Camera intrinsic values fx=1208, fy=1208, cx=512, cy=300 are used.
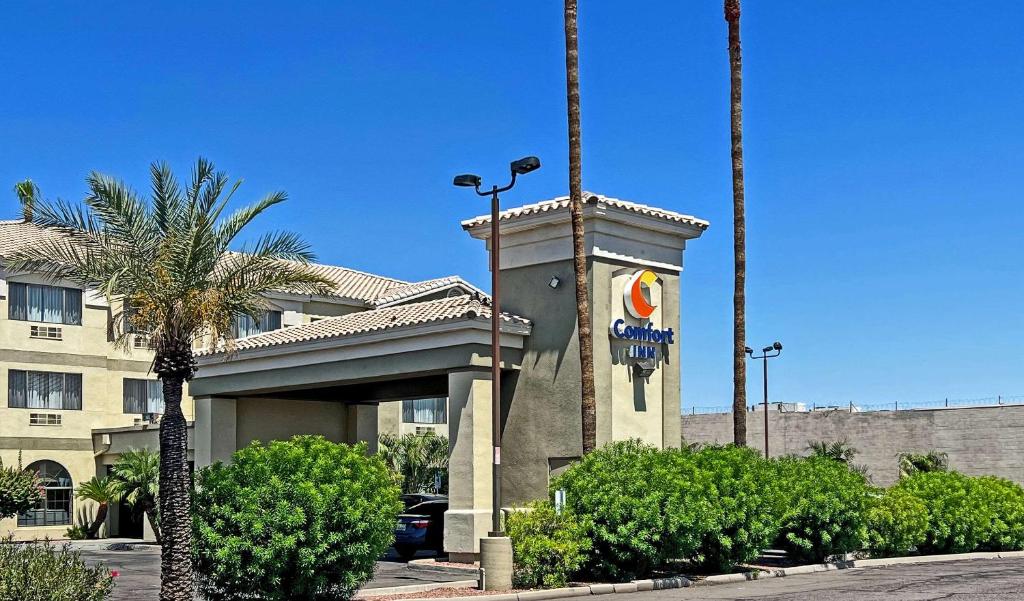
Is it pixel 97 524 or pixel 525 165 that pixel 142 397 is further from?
pixel 525 165

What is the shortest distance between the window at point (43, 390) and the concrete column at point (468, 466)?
24.4 metres

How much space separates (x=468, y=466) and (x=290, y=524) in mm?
9362

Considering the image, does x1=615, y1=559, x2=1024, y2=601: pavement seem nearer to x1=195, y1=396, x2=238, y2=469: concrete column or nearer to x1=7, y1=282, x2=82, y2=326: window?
x1=195, y1=396, x2=238, y2=469: concrete column

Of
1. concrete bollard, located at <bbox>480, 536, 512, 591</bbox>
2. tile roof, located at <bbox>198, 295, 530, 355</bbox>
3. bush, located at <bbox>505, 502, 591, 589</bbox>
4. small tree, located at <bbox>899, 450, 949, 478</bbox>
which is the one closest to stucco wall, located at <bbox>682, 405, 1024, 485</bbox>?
small tree, located at <bbox>899, 450, 949, 478</bbox>

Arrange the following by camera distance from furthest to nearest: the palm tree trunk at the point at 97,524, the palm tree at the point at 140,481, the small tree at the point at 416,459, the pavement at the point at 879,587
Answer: the small tree at the point at 416,459 → the palm tree trunk at the point at 97,524 → the palm tree at the point at 140,481 → the pavement at the point at 879,587

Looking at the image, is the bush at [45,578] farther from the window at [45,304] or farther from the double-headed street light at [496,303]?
the window at [45,304]

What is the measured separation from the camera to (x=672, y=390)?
30.3 metres

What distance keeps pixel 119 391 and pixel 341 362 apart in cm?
2146

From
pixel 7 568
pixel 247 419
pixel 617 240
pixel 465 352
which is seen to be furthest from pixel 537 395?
pixel 7 568

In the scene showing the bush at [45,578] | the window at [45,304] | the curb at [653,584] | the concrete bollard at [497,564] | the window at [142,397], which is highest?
the window at [45,304]

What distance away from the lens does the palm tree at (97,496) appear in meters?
44.2

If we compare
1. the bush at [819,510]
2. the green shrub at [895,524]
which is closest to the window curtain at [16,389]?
the bush at [819,510]

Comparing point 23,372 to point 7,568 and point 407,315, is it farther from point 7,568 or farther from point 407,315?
point 7,568

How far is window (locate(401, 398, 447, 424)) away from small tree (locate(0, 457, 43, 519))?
20870 mm
